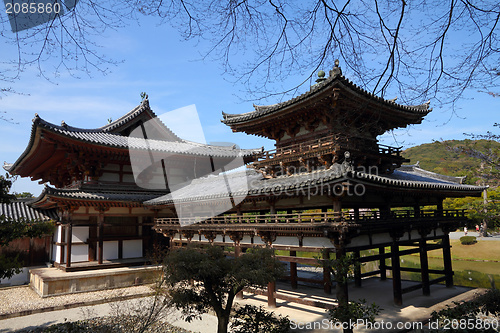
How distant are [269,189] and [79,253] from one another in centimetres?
1239

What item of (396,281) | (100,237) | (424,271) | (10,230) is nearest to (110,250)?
(100,237)

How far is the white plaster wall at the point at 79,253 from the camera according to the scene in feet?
56.0

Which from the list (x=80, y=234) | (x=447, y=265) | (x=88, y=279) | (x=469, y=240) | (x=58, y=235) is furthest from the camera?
(x=469, y=240)

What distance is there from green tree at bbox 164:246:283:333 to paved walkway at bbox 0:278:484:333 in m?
2.23

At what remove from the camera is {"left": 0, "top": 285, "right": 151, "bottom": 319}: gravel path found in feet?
42.6

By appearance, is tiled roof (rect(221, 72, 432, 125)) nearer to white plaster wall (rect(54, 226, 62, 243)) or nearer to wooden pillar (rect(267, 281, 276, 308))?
wooden pillar (rect(267, 281, 276, 308))

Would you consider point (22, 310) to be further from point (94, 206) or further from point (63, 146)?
point (63, 146)

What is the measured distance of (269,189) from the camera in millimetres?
11328

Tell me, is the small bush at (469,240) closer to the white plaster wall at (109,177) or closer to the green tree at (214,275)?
the green tree at (214,275)

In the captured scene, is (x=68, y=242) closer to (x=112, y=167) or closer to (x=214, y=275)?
(x=112, y=167)

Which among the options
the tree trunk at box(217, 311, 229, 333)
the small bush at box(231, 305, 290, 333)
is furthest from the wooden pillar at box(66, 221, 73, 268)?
the small bush at box(231, 305, 290, 333)

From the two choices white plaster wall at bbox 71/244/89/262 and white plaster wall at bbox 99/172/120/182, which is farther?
white plaster wall at bbox 99/172/120/182

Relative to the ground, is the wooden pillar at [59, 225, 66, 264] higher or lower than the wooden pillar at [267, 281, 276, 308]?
higher

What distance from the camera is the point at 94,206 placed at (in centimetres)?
1684
